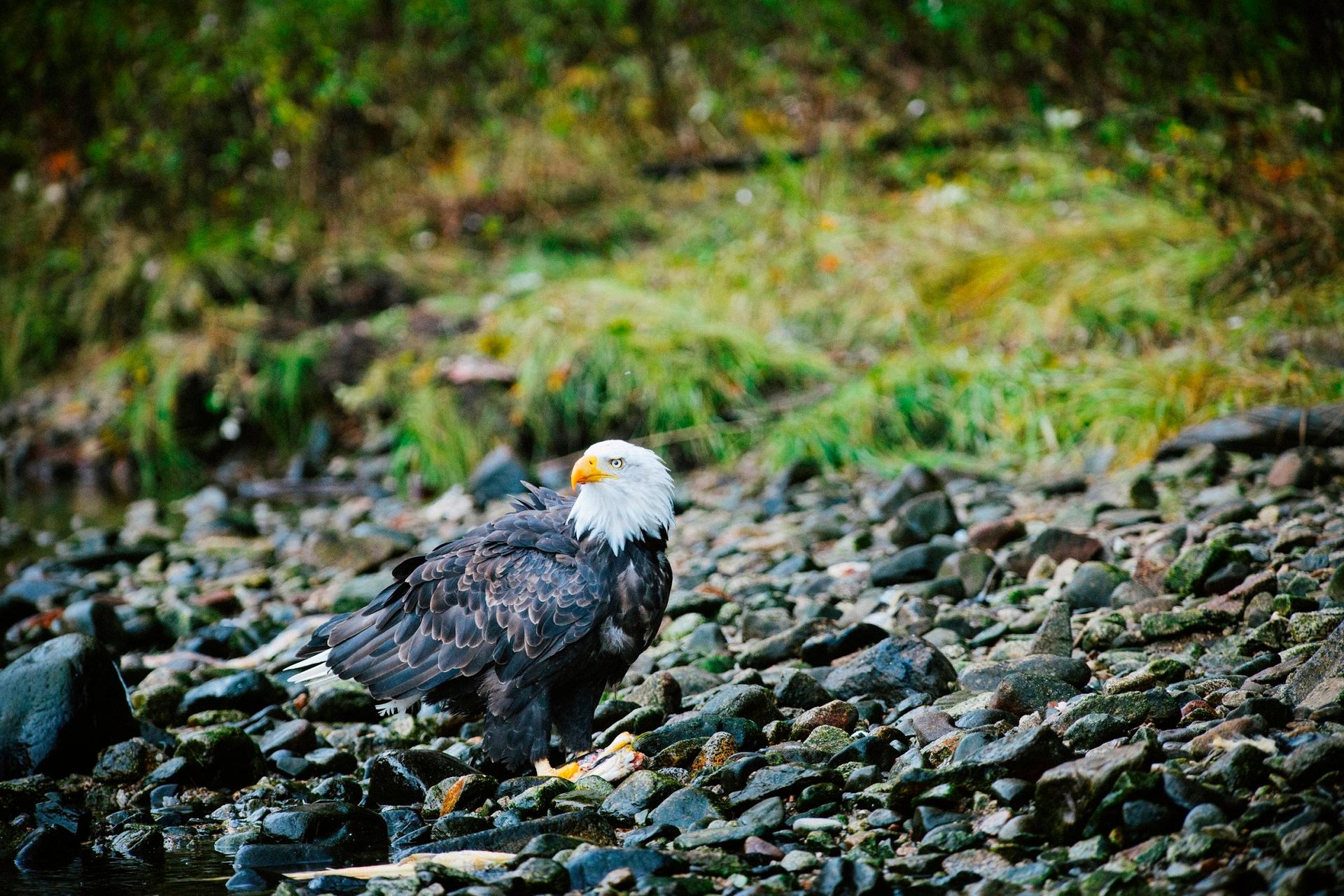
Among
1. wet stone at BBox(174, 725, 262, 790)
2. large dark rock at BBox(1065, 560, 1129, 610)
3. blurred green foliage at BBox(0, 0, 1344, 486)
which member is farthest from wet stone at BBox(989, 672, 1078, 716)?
blurred green foliage at BBox(0, 0, 1344, 486)

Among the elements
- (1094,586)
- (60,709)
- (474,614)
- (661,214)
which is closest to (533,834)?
(474,614)

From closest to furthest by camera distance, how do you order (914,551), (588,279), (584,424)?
(914,551), (584,424), (588,279)

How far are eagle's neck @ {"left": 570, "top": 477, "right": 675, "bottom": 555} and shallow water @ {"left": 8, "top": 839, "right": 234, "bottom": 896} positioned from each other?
1392mm

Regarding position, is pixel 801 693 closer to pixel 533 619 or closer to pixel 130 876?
pixel 533 619

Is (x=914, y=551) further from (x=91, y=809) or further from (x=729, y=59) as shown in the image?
(x=729, y=59)

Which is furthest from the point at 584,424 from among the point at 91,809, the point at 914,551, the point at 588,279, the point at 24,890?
the point at 24,890

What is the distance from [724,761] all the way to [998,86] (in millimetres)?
9106

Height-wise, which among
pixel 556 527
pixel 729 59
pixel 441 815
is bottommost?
pixel 441 815

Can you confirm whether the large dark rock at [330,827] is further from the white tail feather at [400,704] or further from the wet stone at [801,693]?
the wet stone at [801,693]

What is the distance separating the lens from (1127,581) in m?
4.29

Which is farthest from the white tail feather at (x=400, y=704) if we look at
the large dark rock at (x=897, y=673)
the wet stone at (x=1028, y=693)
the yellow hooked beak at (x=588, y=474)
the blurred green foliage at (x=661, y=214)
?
the blurred green foliage at (x=661, y=214)

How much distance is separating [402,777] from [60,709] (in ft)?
3.94

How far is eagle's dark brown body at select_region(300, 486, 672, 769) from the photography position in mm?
3775

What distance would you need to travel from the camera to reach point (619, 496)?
3912 mm
